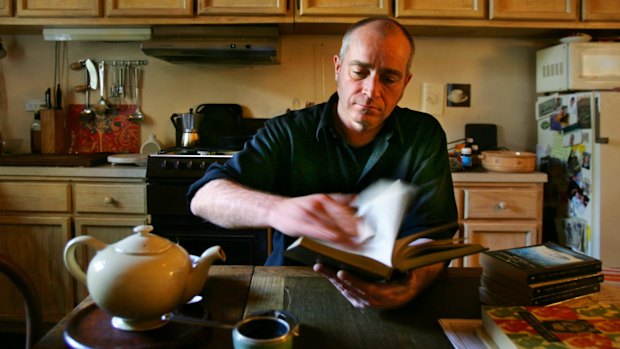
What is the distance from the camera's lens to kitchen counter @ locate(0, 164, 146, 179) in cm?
237

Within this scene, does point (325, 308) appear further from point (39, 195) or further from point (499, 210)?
point (39, 195)

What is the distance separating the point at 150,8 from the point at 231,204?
1.74m

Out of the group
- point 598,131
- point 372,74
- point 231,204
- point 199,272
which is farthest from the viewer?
point 598,131

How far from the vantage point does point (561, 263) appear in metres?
0.97

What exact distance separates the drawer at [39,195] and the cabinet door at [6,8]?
0.87 m

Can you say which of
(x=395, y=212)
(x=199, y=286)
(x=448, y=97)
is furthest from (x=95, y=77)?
(x=395, y=212)

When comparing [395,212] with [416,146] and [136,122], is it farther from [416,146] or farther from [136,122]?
[136,122]

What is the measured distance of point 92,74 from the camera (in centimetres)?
288

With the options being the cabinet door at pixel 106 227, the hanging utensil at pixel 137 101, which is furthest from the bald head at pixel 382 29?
the hanging utensil at pixel 137 101

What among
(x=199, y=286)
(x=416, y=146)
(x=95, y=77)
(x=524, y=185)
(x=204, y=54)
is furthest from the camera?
(x=95, y=77)

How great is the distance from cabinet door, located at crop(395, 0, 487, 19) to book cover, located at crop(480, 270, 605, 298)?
5.85 ft

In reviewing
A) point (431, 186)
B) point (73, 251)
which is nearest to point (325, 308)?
point (73, 251)

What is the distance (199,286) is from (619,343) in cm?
67

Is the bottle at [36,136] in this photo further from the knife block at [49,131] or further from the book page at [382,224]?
the book page at [382,224]
